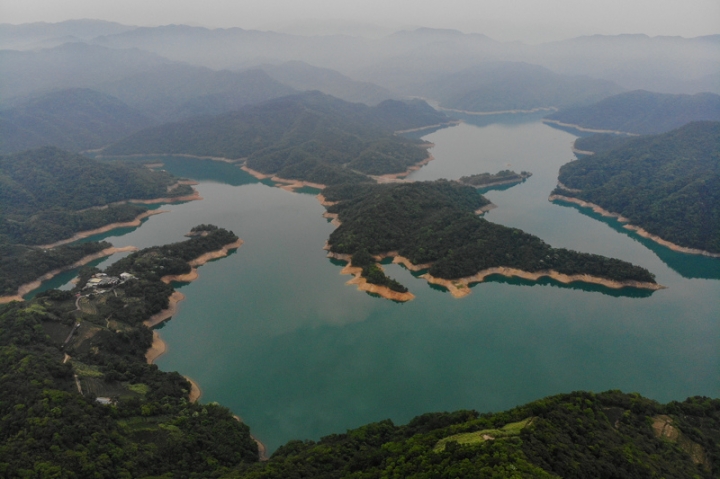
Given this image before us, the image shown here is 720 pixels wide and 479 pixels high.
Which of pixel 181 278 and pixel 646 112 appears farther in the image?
pixel 646 112

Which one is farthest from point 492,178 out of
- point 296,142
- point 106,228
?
point 106,228

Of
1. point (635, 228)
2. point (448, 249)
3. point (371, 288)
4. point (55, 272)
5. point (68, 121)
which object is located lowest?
point (55, 272)

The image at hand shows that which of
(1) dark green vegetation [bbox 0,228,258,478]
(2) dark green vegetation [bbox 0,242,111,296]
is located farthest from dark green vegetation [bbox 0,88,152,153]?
(1) dark green vegetation [bbox 0,228,258,478]

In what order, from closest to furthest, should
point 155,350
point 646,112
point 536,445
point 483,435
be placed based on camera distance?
1. point 536,445
2. point 483,435
3. point 155,350
4. point 646,112

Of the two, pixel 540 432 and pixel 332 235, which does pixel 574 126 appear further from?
pixel 540 432

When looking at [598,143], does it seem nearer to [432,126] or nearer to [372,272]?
[432,126]

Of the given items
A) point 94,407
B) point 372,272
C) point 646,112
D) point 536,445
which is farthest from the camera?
point 646,112
